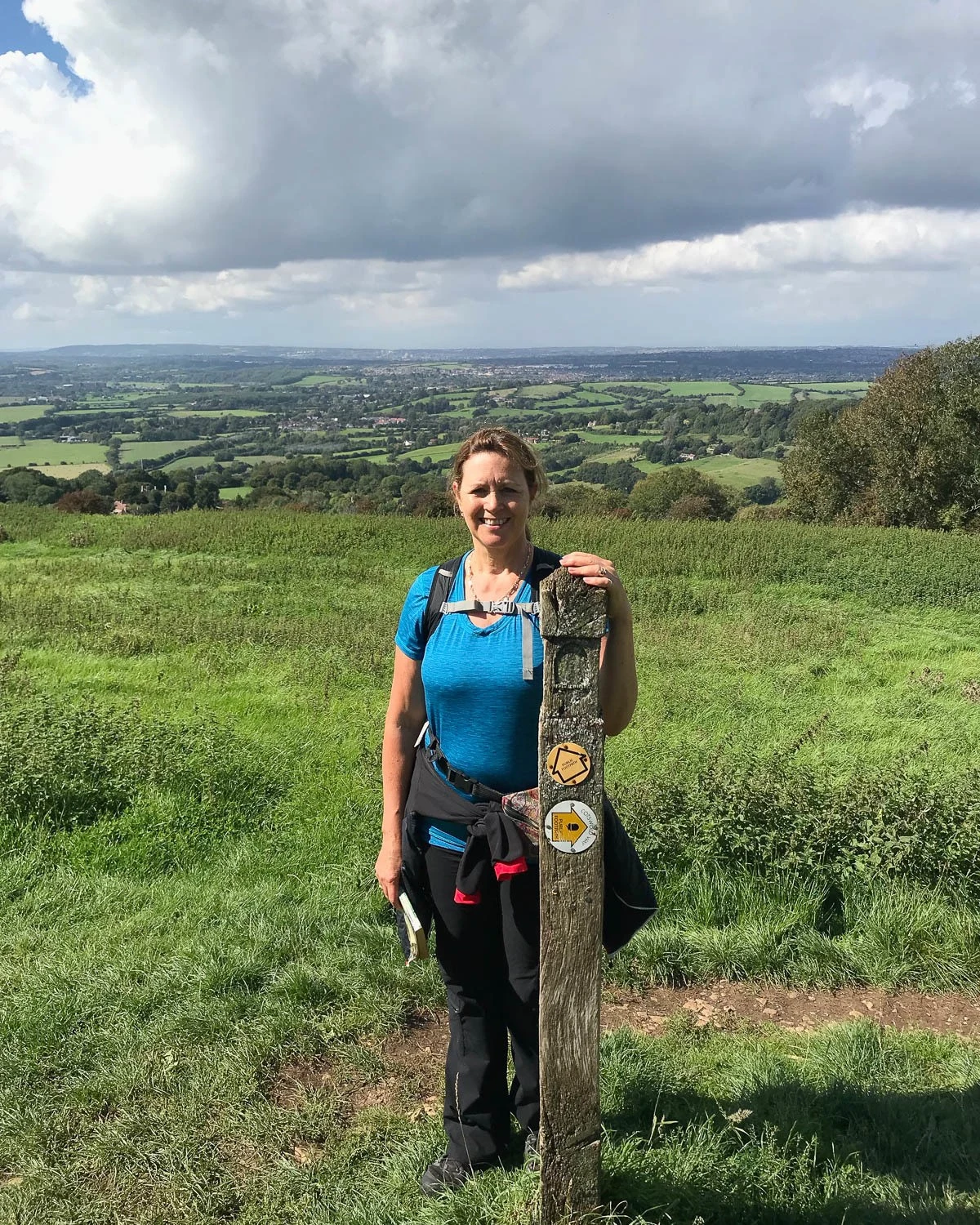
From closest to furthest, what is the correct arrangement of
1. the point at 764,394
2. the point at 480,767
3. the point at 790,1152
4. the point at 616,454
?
the point at 480,767 → the point at 790,1152 → the point at 616,454 → the point at 764,394

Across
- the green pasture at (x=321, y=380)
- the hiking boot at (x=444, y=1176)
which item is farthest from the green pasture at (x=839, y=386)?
the hiking boot at (x=444, y=1176)

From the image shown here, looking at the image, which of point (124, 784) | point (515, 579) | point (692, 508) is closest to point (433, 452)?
point (692, 508)

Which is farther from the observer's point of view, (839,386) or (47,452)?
(839,386)

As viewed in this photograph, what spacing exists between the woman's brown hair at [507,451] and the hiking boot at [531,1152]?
210 cm

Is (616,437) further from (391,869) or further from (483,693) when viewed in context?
(483,693)

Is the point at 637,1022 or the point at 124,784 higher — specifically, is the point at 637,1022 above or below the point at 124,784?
below

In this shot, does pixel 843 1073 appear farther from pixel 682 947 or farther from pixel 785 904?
pixel 785 904

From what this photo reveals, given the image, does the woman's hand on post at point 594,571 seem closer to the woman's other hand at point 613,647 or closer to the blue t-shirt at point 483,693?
the woman's other hand at point 613,647

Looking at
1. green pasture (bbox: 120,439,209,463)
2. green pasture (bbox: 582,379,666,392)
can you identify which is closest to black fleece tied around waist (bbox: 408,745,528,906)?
green pasture (bbox: 120,439,209,463)

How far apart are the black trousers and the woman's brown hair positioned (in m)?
1.23

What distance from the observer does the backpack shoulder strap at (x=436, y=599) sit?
103 inches

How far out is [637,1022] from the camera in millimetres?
3881

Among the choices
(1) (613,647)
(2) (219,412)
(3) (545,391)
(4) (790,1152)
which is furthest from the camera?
(2) (219,412)

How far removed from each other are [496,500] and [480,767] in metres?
0.83
